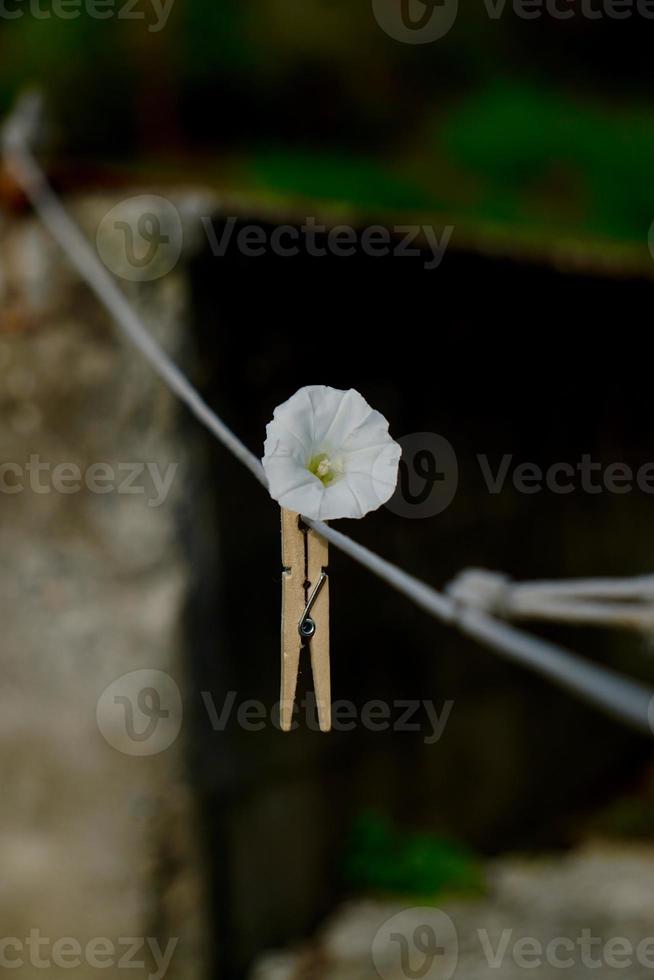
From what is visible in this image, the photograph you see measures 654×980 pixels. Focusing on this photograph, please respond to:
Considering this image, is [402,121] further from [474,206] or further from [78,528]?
[78,528]

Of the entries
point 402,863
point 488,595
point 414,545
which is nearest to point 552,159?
point 414,545

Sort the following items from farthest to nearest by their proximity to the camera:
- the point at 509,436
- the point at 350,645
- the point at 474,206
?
the point at 474,206 → the point at 509,436 → the point at 350,645

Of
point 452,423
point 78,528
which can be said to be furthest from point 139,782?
point 452,423

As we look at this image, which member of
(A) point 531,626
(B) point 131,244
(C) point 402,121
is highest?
(C) point 402,121

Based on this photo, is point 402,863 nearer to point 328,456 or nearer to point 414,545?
point 414,545

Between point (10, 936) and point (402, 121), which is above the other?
point (402, 121)

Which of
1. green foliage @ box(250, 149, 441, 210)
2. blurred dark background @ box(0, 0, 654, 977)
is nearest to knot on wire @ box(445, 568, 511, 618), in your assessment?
blurred dark background @ box(0, 0, 654, 977)

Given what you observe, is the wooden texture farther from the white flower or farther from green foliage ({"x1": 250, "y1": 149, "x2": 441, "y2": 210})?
green foliage ({"x1": 250, "y1": 149, "x2": 441, "y2": 210})
